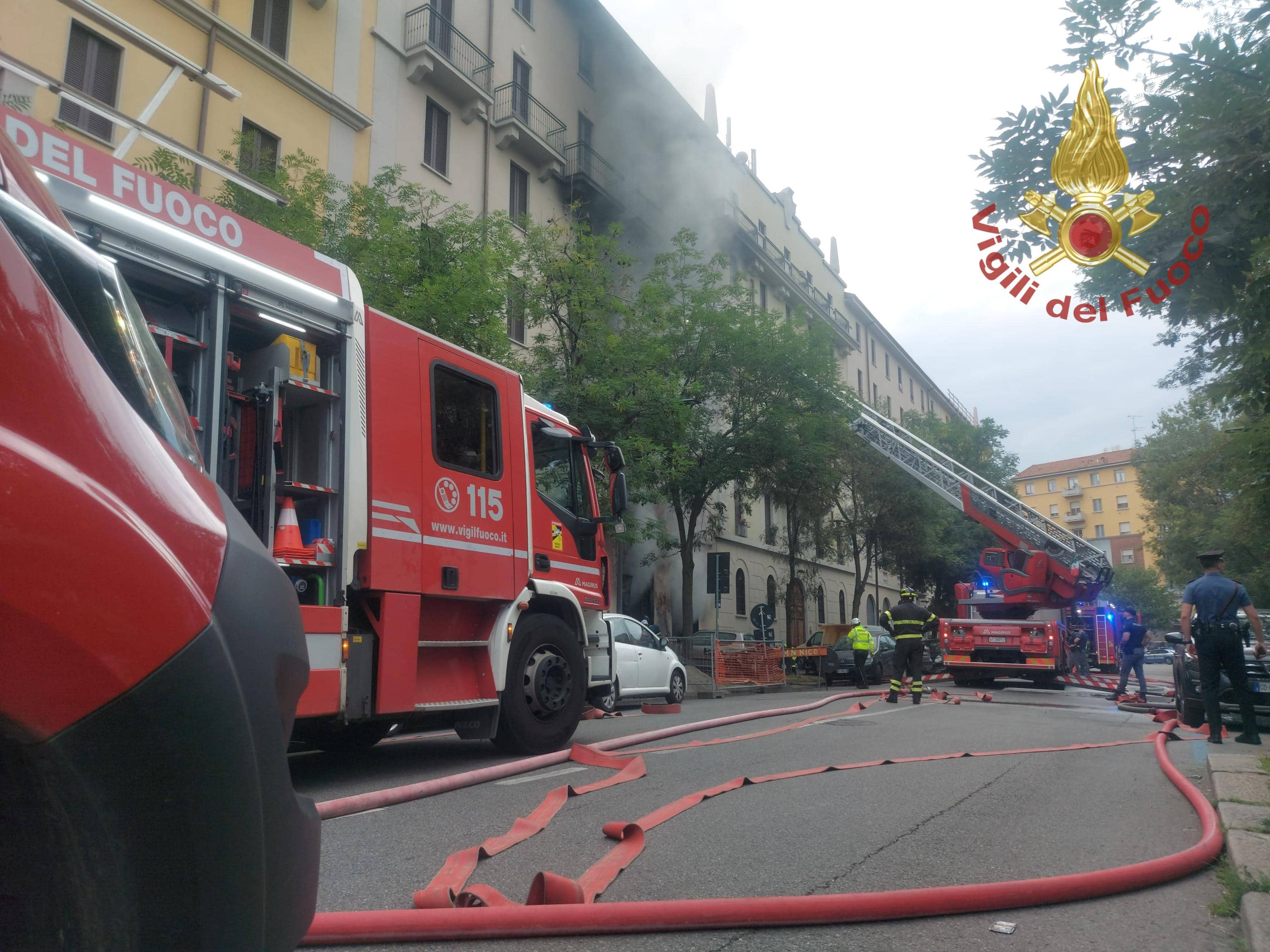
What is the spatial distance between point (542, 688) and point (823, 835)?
3.33 m

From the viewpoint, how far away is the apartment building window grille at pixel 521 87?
25.0m

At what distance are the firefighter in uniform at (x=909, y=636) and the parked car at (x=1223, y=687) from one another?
348 cm

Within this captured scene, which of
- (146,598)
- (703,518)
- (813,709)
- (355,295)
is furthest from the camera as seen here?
(703,518)

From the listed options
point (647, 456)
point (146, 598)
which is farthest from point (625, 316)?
point (146, 598)

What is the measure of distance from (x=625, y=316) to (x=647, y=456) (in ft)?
12.7

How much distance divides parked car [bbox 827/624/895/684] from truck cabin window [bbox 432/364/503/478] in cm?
1675

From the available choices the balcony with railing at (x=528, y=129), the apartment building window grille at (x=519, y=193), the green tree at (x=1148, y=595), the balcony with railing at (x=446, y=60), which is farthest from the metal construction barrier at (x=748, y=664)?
the green tree at (x=1148, y=595)

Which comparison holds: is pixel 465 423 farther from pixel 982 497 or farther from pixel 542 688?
pixel 982 497

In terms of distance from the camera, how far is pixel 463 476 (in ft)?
23.0

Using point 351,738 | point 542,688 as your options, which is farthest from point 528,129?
point 542,688

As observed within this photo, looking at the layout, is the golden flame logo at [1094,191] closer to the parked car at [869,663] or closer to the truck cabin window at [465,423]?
the truck cabin window at [465,423]

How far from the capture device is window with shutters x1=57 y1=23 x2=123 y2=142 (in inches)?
576

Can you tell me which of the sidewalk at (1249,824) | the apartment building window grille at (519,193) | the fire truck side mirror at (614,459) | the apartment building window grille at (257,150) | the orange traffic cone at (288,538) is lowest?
the sidewalk at (1249,824)

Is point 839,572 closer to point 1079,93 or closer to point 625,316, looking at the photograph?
point 625,316
